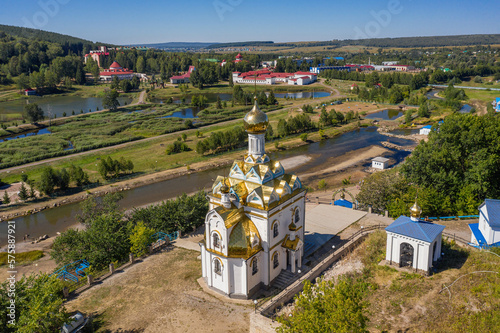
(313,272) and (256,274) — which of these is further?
(313,272)

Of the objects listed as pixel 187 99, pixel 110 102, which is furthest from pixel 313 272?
pixel 187 99

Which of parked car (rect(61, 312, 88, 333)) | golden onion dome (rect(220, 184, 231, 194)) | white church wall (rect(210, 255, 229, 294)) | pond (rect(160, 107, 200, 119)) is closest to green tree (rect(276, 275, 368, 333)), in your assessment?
white church wall (rect(210, 255, 229, 294))

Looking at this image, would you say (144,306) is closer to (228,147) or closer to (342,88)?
(228,147)

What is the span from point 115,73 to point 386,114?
9160 cm

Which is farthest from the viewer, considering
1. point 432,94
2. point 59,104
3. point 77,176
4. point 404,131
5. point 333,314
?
point 432,94

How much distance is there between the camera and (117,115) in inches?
2805

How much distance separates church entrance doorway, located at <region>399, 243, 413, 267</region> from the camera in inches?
696

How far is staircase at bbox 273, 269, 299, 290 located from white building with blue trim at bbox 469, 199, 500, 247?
10.5 m

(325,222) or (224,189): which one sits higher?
(224,189)

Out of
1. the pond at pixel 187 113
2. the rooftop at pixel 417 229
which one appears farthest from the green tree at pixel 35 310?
the pond at pixel 187 113

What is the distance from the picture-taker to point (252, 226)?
17.2 m

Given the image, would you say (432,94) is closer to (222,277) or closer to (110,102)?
(110,102)

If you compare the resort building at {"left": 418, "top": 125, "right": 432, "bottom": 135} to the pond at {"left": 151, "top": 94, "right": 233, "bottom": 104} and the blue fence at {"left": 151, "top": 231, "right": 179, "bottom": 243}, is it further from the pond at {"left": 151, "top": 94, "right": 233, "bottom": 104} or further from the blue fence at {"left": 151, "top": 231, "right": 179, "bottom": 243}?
the pond at {"left": 151, "top": 94, "right": 233, "bottom": 104}

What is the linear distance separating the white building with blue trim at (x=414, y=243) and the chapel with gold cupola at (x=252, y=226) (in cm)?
475
